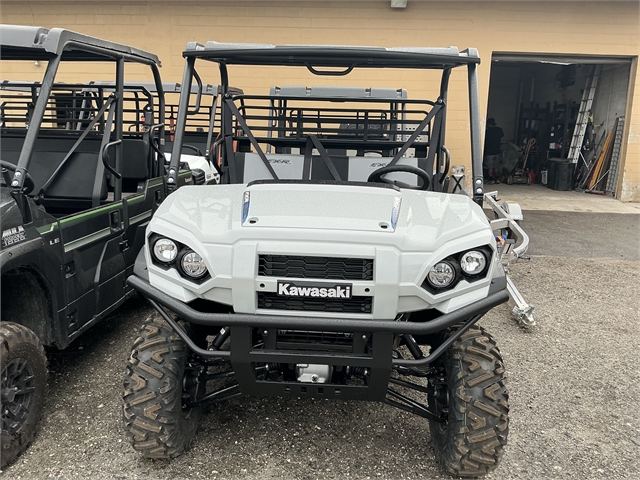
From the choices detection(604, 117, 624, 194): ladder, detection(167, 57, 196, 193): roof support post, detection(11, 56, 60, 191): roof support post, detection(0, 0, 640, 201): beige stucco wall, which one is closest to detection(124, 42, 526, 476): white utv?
detection(167, 57, 196, 193): roof support post

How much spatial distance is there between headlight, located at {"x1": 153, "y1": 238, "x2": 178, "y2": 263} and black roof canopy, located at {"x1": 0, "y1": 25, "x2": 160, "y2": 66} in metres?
1.34

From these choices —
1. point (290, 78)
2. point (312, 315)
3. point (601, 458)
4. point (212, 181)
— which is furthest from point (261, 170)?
point (290, 78)

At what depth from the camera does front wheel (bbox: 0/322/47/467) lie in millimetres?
2355

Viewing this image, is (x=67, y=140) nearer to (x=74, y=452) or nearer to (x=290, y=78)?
(x=74, y=452)

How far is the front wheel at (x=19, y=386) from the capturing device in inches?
92.7

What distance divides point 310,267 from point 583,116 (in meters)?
12.6

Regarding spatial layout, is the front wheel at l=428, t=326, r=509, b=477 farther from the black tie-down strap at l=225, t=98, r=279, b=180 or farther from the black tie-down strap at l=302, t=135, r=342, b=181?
the black tie-down strap at l=225, t=98, r=279, b=180

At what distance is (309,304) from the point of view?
2160 mm

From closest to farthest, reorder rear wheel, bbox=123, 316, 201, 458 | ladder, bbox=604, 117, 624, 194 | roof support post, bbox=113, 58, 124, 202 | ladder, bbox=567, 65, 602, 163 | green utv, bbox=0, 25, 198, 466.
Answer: rear wheel, bbox=123, 316, 201, 458 → green utv, bbox=0, 25, 198, 466 → roof support post, bbox=113, 58, 124, 202 → ladder, bbox=604, 117, 624, 194 → ladder, bbox=567, 65, 602, 163

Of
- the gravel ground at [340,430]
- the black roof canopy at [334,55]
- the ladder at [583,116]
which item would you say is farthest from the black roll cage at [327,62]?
the ladder at [583,116]

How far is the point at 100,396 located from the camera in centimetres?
307

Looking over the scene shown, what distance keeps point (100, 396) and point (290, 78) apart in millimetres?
8009

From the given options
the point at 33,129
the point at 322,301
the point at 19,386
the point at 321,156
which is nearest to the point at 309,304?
the point at 322,301

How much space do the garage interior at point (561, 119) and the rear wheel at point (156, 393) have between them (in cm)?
979
